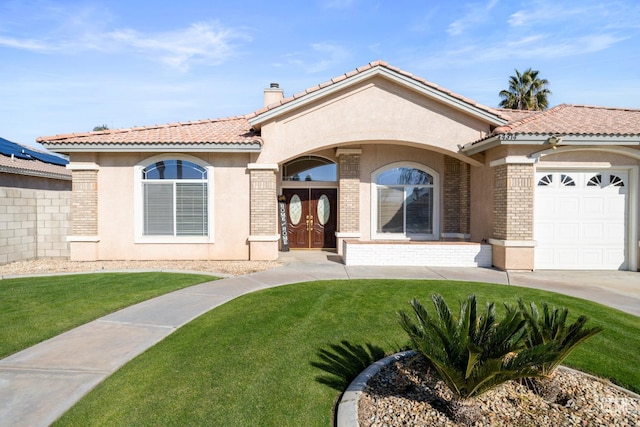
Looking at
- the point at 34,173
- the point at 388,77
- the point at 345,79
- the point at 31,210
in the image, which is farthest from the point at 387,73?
the point at 31,210

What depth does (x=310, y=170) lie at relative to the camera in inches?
607

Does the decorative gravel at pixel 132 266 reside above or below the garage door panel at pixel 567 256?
below

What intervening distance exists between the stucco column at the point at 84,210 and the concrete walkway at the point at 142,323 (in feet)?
18.5

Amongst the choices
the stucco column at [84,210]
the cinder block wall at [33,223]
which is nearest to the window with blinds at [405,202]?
the stucco column at [84,210]

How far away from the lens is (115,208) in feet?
40.0

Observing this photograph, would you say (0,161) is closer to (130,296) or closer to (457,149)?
(130,296)

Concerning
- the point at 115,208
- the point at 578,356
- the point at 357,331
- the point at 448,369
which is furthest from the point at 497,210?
the point at 115,208

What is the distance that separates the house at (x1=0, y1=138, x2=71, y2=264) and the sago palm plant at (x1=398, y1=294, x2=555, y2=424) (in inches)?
523

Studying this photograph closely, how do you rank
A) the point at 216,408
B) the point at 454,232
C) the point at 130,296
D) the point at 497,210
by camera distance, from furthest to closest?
the point at 454,232, the point at 497,210, the point at 130,296, the point at 216,408

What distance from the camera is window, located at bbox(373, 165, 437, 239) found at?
14328 mm

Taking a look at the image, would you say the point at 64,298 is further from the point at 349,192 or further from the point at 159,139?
the point at 349,192

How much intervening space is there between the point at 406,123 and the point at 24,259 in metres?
13.2

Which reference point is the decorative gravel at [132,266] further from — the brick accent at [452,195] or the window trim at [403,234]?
the brick accent at [452,195]

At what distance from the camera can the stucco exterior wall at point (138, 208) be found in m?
12.2
